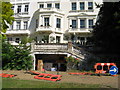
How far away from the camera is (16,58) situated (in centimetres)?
1808

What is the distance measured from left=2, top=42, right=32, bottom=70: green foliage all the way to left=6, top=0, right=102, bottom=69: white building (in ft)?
30.0

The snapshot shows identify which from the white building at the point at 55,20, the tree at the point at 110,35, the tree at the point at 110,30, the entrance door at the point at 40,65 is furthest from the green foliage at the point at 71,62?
the white building at the point at 55,20

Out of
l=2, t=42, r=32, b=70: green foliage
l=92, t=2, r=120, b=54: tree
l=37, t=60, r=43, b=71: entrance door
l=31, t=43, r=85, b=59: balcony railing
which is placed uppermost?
l=92, t=2, r=120, b=54: tree

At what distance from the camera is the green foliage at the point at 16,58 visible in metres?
17.8

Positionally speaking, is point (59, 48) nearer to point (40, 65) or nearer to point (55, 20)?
point (40, 65)

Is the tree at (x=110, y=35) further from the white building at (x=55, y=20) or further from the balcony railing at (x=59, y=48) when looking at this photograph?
the white building at (x=55, y=20)

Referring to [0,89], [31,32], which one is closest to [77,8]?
[31,32]

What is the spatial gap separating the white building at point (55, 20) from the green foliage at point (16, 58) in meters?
9.14

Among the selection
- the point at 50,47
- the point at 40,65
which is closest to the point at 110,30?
the point at 50,47

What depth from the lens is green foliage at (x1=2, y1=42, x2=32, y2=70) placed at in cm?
1780

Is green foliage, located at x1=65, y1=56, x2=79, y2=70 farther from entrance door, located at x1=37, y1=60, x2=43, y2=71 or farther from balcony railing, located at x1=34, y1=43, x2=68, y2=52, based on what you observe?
entrance door, located at x1=37, y1=60, x2=43, y2=71

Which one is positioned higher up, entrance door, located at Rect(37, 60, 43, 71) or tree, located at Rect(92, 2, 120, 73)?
tree, located at Rect(92, 2, 120, 73)

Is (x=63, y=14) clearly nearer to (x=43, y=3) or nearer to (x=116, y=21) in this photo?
(x=43, y=3)

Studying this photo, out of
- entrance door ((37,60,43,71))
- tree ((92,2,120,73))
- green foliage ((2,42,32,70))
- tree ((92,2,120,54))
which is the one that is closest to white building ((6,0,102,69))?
entrance door ((37,60,43,71))
